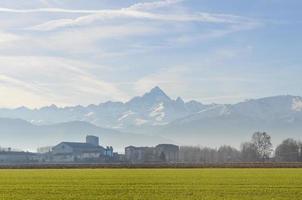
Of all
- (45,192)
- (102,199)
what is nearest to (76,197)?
(102,199)

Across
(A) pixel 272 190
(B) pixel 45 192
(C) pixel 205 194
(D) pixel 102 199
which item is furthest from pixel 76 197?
(A) pixel 272 190

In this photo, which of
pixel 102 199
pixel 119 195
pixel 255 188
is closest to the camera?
pixel 102 199

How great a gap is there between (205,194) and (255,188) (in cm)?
723

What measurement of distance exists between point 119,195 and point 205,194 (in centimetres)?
560

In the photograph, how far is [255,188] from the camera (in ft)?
153

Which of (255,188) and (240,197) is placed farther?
(255,188)

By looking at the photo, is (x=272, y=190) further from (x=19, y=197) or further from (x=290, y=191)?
(x=19, y=197)

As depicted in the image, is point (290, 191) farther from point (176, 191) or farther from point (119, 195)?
point (119, 195)

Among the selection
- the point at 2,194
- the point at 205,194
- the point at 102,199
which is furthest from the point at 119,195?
the point at 2,194

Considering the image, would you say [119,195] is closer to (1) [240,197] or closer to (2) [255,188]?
(1) [240,197]

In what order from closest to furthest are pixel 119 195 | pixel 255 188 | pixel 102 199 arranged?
pixel 102 199, pixel 119 195, pixel 255 188

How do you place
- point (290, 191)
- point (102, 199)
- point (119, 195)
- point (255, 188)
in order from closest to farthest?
point (102, 199) → point (119, 195) → point (290, 191) → point (255, 188)

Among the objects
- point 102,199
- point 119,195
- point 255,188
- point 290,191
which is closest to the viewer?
point 102,199

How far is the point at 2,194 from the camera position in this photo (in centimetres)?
4234
